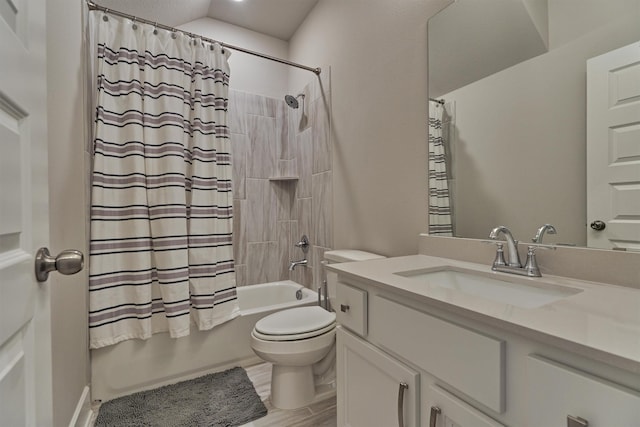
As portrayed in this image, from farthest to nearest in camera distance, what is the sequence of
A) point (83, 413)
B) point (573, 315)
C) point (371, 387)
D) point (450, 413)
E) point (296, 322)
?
1. point (296, 322)
2. point (83, 413)
3. point (371, 387)
4. point (450, 413)
5. point (573, 315)

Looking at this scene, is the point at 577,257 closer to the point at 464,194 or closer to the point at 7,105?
the point at 464,194

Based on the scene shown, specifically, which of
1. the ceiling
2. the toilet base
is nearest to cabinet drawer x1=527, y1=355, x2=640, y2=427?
the toilet base

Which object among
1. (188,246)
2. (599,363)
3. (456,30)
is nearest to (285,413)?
(188,246)

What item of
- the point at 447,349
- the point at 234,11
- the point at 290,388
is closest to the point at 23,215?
the point at 447,349

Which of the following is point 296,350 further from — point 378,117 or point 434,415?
point 378,117

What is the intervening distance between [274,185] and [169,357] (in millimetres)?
1663

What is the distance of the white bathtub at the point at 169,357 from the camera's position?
1.69m

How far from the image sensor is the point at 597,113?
90 centimetres

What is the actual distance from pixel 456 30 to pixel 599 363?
137cm

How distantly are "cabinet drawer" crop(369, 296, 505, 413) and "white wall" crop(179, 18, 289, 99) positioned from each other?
257 centimetres

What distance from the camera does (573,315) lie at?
62 cm

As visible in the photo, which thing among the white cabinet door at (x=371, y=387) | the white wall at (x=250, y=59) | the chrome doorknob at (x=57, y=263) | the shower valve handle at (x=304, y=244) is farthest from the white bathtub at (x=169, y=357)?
the white wall at (x=250, y=59)

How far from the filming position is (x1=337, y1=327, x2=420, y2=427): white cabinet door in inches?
33.4

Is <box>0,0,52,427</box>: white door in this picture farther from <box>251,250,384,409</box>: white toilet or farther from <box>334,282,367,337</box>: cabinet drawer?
<box>251,250,384,409</box>: white toilet
